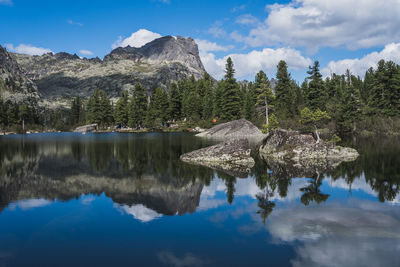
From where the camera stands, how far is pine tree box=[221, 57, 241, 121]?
271ft

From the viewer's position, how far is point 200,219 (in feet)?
34.0

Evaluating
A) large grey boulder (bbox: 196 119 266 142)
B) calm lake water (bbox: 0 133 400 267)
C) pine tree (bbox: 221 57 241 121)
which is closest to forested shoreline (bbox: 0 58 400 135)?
pine tree (bbox: 221 57 241 121)

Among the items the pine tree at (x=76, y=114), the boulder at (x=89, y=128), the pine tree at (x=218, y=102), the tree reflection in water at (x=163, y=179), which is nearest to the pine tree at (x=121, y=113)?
the boulder at (x=89, y=128)

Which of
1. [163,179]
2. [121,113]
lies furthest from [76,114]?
[163,179]

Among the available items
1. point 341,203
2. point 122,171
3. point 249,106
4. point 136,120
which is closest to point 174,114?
point 136,120

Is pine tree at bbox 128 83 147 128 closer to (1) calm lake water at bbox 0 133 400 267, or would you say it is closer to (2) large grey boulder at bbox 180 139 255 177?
(2) large grey boulder at bbox 180 139 255 177

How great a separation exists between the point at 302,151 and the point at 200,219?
19.6 metres

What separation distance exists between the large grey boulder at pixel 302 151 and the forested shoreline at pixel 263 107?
331cm

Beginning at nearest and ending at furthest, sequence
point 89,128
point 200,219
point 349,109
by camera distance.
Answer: point 200,219, point 349,109, point 89,128

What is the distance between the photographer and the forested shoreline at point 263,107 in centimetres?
6531

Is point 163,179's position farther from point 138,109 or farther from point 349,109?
point 138,109

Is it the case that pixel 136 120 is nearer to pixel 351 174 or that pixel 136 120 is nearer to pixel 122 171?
pixel 122 171

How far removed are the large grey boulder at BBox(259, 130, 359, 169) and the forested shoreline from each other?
331cm

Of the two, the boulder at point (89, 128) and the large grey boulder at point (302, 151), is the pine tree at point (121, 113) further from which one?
the large grey boulder at point (302, 151)
